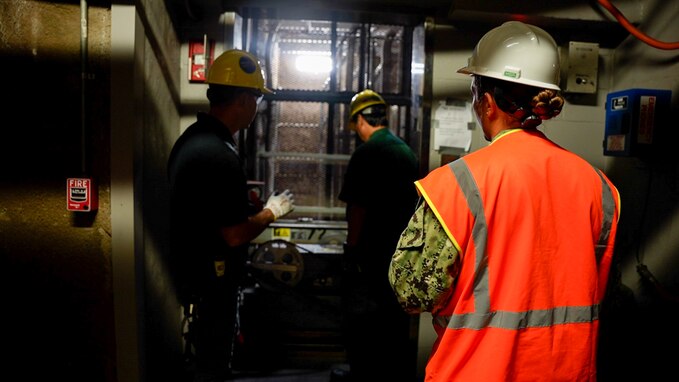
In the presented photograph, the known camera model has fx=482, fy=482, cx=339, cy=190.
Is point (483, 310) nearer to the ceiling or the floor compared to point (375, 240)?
nearer to the ceiling

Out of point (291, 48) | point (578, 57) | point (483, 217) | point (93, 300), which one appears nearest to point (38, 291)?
point (93, 300)

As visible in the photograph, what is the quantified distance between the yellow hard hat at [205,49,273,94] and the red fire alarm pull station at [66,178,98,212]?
0.74 metres

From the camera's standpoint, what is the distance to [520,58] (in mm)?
1380

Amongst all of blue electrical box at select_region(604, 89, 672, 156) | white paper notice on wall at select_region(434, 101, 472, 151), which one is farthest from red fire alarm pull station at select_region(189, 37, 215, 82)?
blue electrical box at select_region(604, 89, 672, 156)

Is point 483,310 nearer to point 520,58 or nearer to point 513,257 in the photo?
point 513,257

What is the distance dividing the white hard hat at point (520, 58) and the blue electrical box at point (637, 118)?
1519 millimetres

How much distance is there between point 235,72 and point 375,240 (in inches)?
53.5

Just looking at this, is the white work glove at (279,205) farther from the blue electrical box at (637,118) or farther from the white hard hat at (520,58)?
the blue electrical box at (637,118)

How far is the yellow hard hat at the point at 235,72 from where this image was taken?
2.37m

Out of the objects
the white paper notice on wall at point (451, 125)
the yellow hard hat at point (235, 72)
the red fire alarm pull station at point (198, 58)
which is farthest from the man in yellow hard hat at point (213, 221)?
the white paper notice on wall at point (451, 125)

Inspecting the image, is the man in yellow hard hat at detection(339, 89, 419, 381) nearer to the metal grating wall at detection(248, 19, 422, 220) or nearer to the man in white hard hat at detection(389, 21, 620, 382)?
the metal grating wall at detection(248, 19, 422, 220)

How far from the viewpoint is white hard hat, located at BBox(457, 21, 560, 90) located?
1369 millimetres

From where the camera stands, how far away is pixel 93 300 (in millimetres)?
2209

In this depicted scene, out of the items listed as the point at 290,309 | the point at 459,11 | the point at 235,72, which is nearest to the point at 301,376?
the point at 290,309
